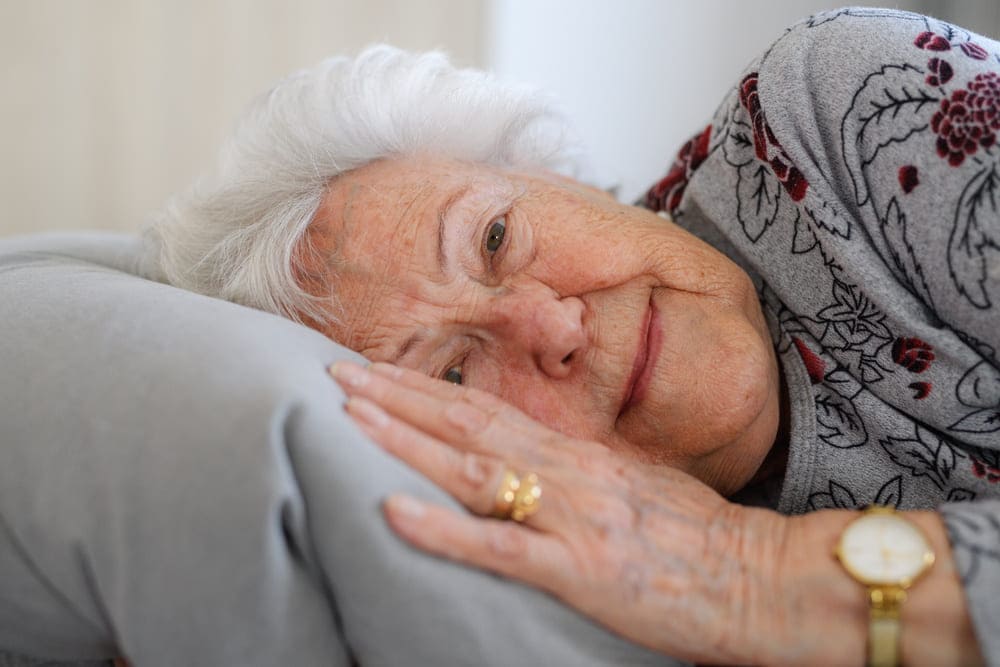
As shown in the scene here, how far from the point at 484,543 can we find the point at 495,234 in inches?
20.5

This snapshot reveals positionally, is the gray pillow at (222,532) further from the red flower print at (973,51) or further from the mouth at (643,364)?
the red flower print at (973,51)

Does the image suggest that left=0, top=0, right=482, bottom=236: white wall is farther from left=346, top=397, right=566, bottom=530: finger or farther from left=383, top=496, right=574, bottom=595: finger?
left=383, top=496, right=574, bottom=595: finger

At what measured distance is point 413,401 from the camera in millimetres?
880

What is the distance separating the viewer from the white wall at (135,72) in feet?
8.09

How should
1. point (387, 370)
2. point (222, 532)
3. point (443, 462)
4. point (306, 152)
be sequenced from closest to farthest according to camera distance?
point (222, 532)
point (443, 462)
point (387, 370)
point (306, 152)

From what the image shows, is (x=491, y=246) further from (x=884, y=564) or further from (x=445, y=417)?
(x=884, y=564)

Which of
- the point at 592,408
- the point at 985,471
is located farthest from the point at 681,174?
the point at 985,471

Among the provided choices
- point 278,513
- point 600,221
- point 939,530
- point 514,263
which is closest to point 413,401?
point 278,513

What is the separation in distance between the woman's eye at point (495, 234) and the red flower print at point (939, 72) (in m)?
0.57

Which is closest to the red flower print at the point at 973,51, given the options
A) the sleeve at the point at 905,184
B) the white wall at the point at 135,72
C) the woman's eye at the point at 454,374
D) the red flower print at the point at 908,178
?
the sleeve at the point at 905,184

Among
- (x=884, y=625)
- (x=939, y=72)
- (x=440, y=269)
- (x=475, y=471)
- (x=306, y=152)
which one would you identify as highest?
(x=939, y=72)

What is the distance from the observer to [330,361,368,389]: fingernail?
87 cm

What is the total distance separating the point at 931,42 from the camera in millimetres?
1027

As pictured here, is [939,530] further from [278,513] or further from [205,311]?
[205,311]
